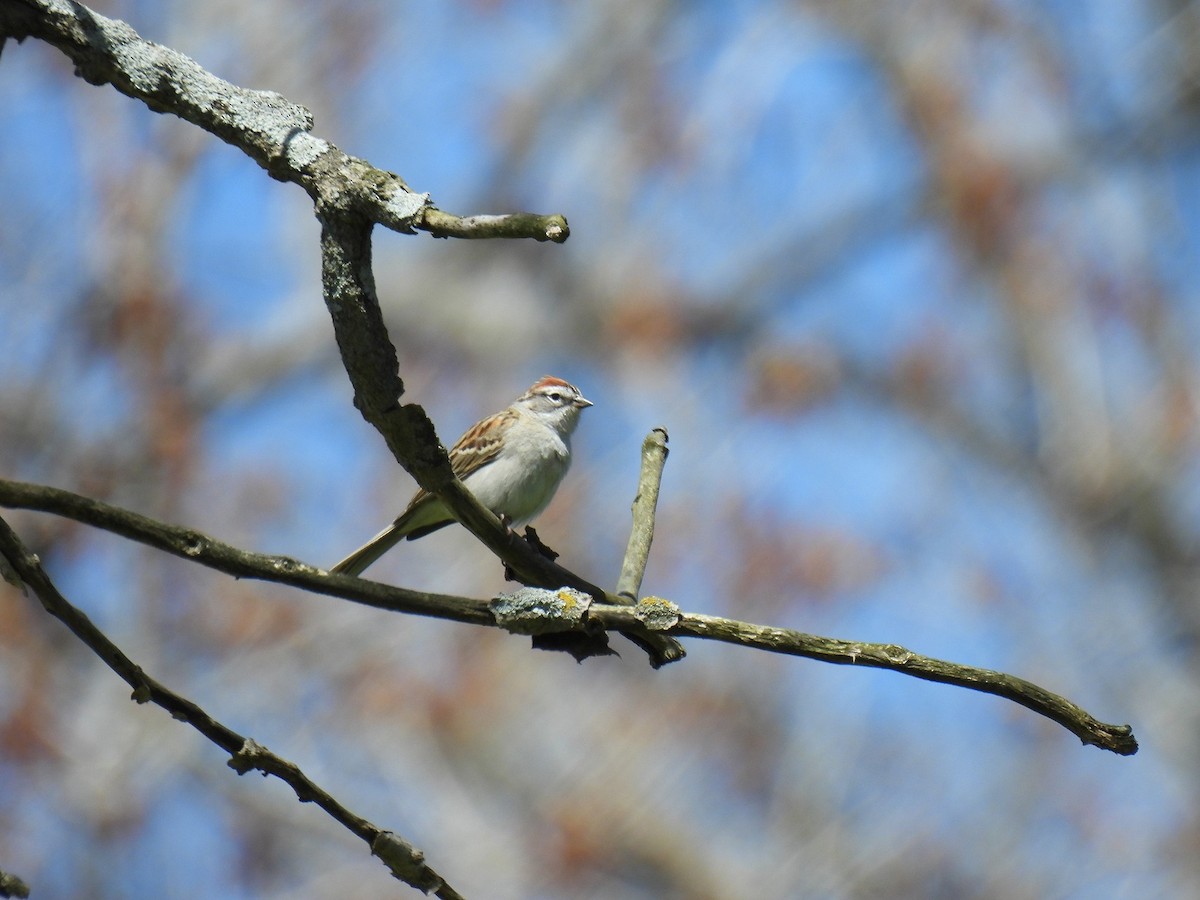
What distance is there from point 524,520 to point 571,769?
7556 millimetres

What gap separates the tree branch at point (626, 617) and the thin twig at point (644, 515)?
0.91 feet

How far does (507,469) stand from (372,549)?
775mm

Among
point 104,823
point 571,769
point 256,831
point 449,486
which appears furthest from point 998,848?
point 449,486

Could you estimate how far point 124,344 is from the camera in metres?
11.8

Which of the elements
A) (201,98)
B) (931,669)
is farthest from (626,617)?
(201,98)

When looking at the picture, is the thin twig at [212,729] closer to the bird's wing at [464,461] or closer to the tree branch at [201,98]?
the tree branch at [201,98]

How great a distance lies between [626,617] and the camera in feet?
6.41

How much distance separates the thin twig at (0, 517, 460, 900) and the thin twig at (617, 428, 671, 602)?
23.9 inches

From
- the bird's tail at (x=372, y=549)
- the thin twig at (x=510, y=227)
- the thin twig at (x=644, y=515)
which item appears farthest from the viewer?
the bird's tail at (x=372, y=549)

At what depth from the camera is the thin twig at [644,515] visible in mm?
2324

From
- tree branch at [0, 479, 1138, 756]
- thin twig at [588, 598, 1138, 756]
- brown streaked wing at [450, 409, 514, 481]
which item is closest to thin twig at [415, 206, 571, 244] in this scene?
tree branch at [0, 479, 1138, 756]

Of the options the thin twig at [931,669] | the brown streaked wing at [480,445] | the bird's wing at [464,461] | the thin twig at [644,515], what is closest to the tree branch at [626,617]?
the thin twig at [931,669]

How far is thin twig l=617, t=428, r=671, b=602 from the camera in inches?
91.5

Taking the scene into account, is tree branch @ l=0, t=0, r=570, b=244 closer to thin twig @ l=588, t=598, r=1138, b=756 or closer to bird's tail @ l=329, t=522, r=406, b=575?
thin twig @ l=588, t=598, r=1138, b=756
